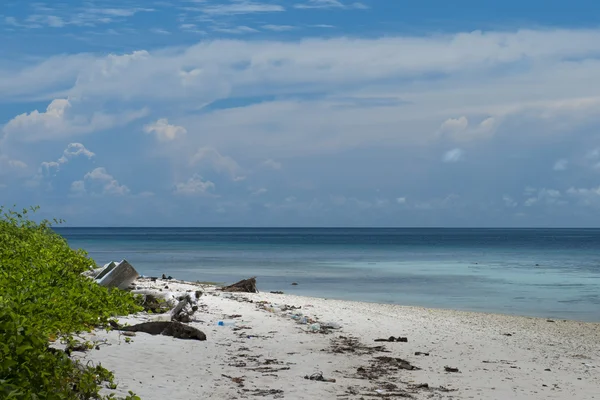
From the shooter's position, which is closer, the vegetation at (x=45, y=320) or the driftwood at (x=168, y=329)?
the vegetation at (x=45, y=320)

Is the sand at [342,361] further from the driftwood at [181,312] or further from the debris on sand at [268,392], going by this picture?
the driftwood at [181,312]

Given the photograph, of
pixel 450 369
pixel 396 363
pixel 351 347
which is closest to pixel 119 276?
pixel 351 347

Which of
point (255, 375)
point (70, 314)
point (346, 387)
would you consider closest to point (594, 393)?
point (346, 387)

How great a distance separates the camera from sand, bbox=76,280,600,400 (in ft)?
32.8

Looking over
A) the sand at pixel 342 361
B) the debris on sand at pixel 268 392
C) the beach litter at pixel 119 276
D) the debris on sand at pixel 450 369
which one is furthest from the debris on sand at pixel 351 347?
the beach litter at pixel 119 276

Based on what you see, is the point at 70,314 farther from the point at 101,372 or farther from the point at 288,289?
the point at 288,289

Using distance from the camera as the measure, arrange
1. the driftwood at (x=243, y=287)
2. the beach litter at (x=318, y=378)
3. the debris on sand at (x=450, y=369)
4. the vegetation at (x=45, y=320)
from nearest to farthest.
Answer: the vegetation at (x=45, y=320) → the beach litter at (x=318, y=378) → the debris on sand at (x=450, y=369) → the driftwood at (x=243, y=287)

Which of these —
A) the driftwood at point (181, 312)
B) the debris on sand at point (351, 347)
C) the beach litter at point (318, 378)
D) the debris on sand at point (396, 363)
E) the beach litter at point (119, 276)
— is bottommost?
the debris on sand at point (351, 347)

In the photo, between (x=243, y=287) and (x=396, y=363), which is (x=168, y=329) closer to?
(x=396, y=363)

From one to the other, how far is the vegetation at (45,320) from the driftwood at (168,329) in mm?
604

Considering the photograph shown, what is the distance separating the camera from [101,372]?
8.73m

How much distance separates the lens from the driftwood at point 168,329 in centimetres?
1255

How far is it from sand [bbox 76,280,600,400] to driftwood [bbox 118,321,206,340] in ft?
0.88

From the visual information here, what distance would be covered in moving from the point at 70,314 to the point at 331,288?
25.6m
